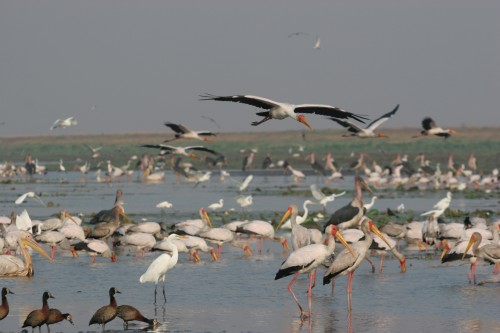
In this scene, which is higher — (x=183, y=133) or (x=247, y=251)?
(x=183, y=133)

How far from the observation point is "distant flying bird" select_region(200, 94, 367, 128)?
15094 mm

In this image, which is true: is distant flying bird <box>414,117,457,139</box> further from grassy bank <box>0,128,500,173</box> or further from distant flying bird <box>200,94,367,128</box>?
grassy bank <box>0,128,500,173</box>

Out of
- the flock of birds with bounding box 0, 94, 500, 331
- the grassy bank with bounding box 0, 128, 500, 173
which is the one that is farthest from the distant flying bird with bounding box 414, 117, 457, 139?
the grassy bank with bounding box 0, 128, 500, 173

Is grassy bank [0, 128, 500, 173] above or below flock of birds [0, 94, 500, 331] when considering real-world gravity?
above

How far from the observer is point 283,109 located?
53.1 ft

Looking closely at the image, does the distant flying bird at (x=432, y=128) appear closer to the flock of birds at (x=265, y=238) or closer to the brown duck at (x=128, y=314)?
the flock of birds at (x=265, y=238)

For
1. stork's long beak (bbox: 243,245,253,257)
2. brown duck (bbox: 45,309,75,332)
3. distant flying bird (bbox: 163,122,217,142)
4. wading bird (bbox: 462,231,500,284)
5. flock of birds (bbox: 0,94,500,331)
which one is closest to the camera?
brown duck (bbox: 45,309,75,332)

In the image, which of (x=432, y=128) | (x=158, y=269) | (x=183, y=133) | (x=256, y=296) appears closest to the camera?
(x=158, y=269)

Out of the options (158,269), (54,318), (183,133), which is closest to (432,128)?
(183,133)

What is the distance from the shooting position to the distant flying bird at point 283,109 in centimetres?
1509

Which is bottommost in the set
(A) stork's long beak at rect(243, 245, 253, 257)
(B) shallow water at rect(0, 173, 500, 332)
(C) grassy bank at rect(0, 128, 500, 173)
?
(B) shallow water at rect(0, 173, 500, 332)

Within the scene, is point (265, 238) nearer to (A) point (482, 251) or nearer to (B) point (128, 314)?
(A) point (482, 251)

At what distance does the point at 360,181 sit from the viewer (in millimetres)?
22469

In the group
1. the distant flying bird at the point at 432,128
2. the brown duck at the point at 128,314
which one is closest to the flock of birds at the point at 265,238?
the brown duck at the point at 128,314
